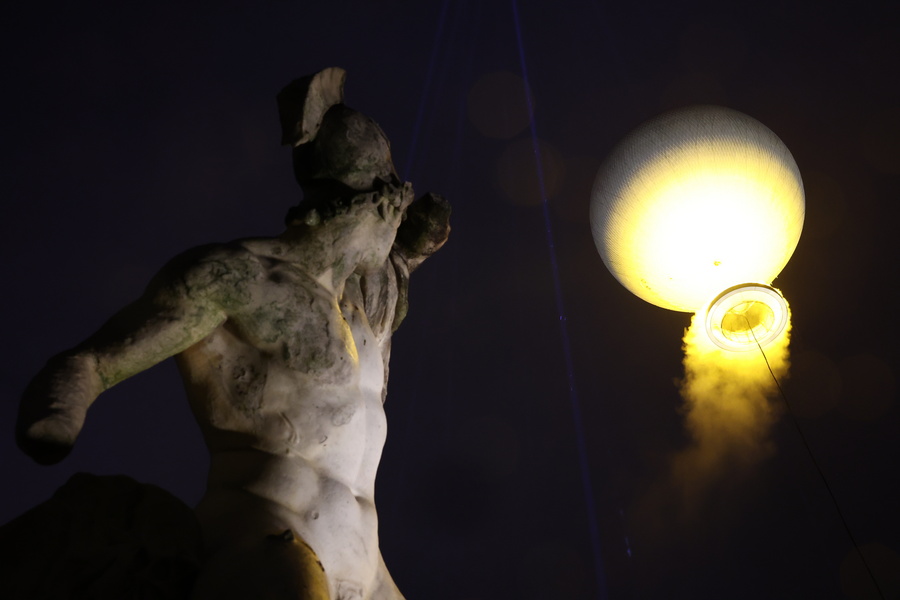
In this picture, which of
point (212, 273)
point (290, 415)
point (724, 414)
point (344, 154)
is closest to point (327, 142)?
point (344, 154)

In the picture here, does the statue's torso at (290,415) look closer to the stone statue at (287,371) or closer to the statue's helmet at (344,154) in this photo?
the stone statue at (287,371)

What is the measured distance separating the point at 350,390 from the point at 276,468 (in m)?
0.43

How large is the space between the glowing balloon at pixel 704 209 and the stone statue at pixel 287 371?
282cm

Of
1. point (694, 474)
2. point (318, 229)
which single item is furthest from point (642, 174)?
point (694, 474)

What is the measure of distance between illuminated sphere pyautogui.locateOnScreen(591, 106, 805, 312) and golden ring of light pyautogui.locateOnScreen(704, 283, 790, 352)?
9 cm

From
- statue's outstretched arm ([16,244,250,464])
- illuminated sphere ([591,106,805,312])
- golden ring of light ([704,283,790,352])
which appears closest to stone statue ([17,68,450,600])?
statue's outstretched arm ([16,244,250,464])

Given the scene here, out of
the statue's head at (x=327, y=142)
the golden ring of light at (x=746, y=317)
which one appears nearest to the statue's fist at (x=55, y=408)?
the statue's head at (x=327, y=142)

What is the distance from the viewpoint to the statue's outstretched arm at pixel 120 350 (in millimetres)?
2451

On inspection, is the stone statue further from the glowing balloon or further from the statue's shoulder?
the glowing balloon

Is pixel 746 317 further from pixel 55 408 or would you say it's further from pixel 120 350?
pixel 55 408

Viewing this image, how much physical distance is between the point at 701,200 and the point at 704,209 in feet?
0.22

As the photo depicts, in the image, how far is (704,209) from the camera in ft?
19.4

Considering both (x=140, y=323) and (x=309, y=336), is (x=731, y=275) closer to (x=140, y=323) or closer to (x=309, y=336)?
(x=309, y=336)

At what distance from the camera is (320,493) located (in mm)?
2938
